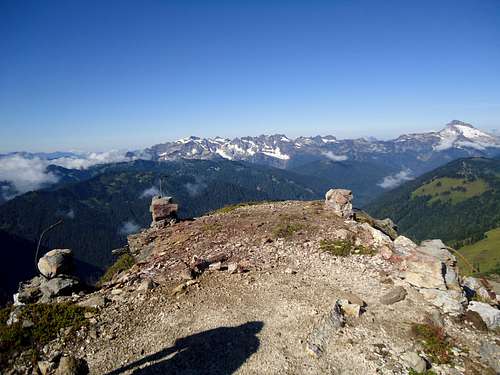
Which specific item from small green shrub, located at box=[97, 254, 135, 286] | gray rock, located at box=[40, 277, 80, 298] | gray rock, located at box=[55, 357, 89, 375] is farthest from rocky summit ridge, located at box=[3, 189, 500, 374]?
small green shrub, located at box=[97, 254, 135, 286]

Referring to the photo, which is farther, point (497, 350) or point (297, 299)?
point (297, 299)

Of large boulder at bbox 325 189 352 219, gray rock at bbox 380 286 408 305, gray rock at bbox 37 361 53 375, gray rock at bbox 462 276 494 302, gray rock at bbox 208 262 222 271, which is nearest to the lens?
gray rock at bbox 37 361 53 375

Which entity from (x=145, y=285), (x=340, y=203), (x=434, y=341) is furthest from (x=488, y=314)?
(x=145, y=285)

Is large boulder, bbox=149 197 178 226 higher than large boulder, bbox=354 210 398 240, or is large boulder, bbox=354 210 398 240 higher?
large boulder, bbox=149 197 178 226

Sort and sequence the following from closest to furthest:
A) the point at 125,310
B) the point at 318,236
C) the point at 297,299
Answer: the point at 125,310, the point at 297,299, the point at 318,236

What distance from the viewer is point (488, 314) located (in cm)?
1920

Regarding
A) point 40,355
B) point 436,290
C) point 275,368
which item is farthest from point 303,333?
point 40,355

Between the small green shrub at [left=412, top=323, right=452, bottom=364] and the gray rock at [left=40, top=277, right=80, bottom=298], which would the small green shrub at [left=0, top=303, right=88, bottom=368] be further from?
the small green shrub at [left=412, top=323, right=452, bottom=364]

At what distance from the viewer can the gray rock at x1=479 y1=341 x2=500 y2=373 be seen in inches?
636

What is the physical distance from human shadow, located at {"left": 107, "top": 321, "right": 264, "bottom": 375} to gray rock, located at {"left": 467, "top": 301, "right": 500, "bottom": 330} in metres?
12.0

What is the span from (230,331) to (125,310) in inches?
230

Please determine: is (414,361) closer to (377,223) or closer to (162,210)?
(377,223)

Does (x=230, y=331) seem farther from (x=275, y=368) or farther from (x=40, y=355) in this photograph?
(x=40, y=355)

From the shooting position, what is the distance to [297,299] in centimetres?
2036
